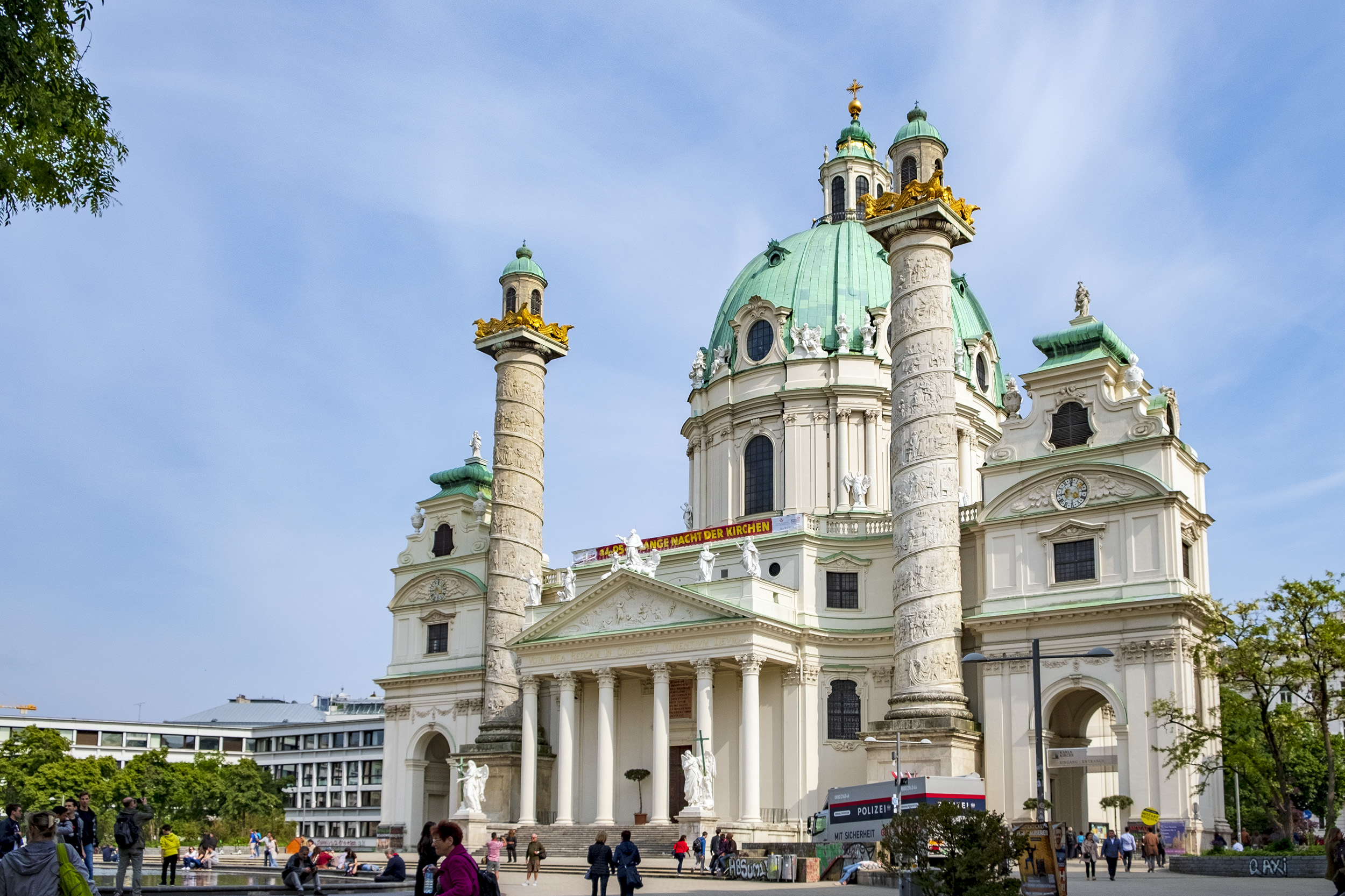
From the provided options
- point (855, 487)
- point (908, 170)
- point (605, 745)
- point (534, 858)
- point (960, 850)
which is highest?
point (908, 170)

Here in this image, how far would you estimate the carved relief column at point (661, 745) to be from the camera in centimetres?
4750

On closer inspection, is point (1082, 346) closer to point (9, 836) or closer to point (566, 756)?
point (566, 756)

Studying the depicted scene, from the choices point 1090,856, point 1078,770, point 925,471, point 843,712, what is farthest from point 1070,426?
point 1090,856

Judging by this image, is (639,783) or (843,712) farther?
(639,783)

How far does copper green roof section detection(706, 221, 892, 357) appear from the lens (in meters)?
60.0

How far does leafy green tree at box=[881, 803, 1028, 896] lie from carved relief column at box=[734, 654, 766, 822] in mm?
28443

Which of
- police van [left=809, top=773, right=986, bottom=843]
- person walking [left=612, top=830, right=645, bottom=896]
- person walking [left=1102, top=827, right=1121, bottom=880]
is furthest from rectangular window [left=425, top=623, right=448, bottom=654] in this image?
person walking [left=612, top=830, right=645, bottom=896]

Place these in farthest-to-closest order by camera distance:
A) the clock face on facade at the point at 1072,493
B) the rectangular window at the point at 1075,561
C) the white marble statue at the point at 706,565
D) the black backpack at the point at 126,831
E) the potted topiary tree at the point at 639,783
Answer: the white marble statue at the point at 706,565
the potted topiary tree at the point at 639,783
the clock face on facade at the point at 1072,493
the rectangular window at the point at 1075,561
the black backpack at the point at 126,831

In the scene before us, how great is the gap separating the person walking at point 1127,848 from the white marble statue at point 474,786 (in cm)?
2437

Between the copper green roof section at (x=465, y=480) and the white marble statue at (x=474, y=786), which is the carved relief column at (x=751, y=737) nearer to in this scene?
the white marble statue at (x=474, y=786)

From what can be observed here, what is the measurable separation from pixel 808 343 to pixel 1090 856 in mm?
28502

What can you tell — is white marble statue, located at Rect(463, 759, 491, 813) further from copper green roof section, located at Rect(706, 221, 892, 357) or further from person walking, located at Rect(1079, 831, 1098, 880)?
person walking, located at Rect(1079, 831, 1098, 880)

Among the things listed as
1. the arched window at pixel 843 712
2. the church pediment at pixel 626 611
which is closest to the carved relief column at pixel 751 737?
the church pediment at pixel 626 611

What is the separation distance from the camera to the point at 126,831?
21.8 meters
